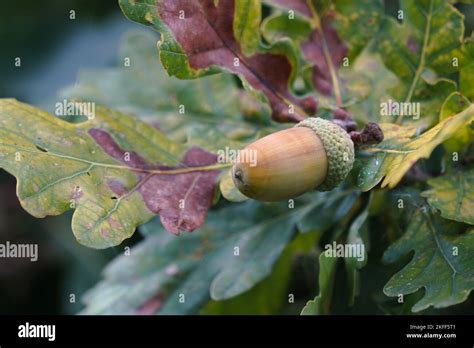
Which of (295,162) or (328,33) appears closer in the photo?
(295,162)

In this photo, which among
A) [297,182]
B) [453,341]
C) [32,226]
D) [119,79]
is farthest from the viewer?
[32,226]

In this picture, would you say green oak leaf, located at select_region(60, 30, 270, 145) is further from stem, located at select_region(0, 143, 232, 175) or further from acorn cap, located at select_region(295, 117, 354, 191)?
acorn cap, located at select_region(295, 117, 354, 191)

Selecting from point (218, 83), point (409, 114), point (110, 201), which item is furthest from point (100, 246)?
point (218, 83)

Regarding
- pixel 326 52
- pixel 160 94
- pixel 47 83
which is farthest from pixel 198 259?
pixel 47 83

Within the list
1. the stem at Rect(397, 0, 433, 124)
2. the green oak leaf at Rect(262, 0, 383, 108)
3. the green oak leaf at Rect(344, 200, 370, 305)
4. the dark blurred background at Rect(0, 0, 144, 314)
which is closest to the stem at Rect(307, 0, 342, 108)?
the green oak leaf at Rect(262, 0, 383, 108)

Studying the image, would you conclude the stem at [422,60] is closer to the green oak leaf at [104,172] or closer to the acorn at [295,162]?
the acorn at [295,162]

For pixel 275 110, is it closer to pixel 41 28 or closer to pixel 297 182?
pixel 297 182

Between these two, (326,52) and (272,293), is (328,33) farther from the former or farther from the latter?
(272,293)

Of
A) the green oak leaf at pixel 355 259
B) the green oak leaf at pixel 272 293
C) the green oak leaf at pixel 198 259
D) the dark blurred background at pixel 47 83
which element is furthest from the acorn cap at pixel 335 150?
the dark blurred background at pixel 47 83
